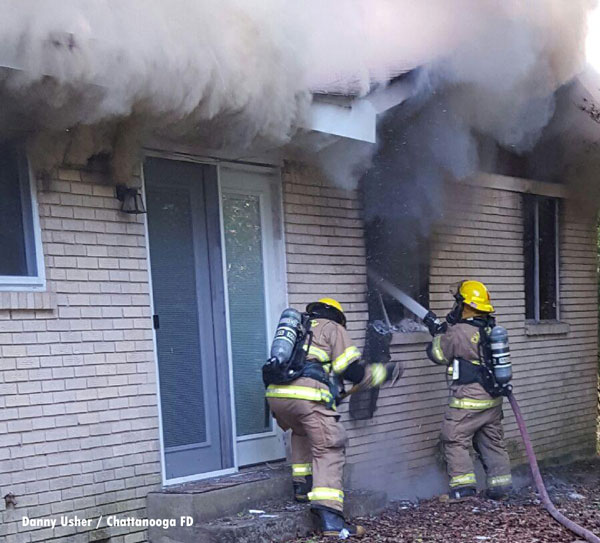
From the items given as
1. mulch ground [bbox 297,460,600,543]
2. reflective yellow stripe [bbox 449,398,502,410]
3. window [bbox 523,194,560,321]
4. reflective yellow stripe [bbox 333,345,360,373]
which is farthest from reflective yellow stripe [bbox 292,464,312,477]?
window [bbox 523,194,560,321]

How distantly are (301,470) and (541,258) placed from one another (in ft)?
16.4

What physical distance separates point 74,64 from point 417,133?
3.82m

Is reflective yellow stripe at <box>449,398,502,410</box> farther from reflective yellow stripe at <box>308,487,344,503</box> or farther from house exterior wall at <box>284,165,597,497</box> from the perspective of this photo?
reflective yellow stripe at <box>308,487,344,503</box>

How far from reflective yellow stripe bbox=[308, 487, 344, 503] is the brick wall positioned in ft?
3.60

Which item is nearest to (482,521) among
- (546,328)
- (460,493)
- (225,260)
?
(460,493)

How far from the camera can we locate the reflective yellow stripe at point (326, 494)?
490 cm

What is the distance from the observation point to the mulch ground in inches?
199

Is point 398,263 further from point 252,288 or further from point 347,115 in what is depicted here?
point 347,115

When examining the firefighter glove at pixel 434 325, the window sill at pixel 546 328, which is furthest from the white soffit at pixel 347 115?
the window sill at pixel 546 328

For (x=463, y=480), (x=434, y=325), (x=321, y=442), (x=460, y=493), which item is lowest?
(x=460, y=493)

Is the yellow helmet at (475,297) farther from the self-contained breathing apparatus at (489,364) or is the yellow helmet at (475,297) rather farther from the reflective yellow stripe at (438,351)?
the reflective yellow stripe at (438,351)

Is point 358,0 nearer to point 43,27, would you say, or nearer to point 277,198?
point 277,198

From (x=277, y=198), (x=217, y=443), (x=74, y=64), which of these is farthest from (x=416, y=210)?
(x=74, y=64)

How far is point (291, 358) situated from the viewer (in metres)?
5.00
